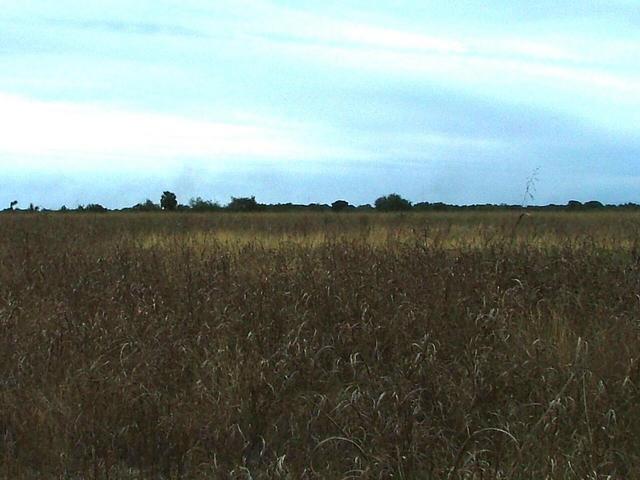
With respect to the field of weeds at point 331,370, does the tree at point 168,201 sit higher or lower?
higher

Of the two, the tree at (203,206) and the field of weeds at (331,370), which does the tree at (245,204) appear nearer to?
the tree at (203,206)

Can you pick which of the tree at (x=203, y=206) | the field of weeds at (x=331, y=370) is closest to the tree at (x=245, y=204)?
the tree at (x=203, y=206)

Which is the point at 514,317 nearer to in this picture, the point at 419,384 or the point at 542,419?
the point at 419,384

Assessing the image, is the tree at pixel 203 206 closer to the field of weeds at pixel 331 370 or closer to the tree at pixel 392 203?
the tree at pixel 392 203

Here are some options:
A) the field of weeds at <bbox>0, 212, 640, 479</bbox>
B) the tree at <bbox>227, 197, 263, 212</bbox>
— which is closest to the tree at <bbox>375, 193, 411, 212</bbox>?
the tree at <bbox>227, 197, 263, 212</bbox>

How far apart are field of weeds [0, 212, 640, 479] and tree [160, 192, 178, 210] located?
3011cm

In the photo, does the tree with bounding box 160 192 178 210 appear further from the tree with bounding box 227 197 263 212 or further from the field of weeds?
the field of weeds

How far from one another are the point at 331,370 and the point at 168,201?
110 ft

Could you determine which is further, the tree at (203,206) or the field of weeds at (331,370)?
the tree at (203,206)

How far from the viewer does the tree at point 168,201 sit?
36.6 meters

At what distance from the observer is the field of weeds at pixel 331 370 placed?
3.20m

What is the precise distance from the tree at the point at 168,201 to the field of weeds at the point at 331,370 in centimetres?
3011

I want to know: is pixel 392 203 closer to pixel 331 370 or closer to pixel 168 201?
pixel 168 201

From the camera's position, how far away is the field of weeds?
3.20 m
